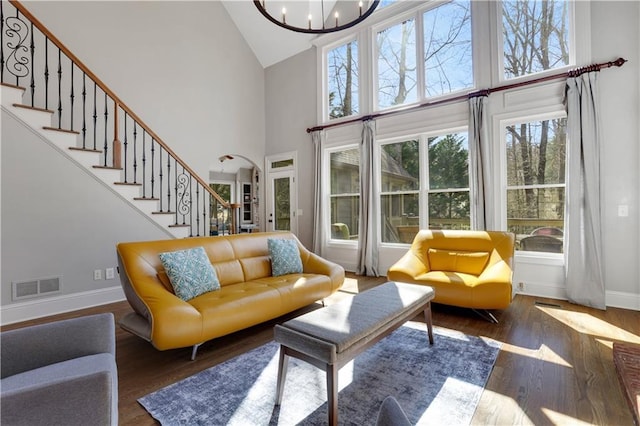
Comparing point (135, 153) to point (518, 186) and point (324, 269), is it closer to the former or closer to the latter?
point (324, 269)

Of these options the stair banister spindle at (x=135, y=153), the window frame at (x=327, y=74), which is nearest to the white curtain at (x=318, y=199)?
the window frame at (x=327, y=74)

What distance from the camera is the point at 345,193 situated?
6.08 m

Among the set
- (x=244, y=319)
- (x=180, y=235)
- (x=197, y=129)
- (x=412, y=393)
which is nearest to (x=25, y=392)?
(x=244, y=319)

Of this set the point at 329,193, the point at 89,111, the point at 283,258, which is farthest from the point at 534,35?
the point at 89,111

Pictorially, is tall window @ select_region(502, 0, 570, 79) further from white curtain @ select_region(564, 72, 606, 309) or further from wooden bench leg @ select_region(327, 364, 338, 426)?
wooden bench leg @ select_region(327, 364, 338, 426)

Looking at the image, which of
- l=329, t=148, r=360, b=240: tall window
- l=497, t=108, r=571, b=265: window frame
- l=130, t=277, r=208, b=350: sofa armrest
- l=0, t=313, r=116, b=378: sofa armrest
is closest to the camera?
l=0, t=313, r=116, b=378: sofa armrest

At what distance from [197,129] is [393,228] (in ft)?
13.8

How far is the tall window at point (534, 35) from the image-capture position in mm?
3980

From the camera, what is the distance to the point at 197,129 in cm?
594

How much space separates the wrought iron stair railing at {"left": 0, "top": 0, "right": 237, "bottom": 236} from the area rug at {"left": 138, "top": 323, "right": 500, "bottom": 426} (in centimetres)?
312

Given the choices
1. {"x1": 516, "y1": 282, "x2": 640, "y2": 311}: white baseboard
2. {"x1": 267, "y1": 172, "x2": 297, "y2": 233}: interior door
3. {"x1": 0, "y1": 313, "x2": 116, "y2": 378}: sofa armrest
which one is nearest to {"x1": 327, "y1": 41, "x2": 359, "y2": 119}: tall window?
{"x1": 267, "y1": 172, "x2": 297, "y2": 233}: interior door

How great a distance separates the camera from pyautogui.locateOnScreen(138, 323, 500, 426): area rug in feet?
5.71

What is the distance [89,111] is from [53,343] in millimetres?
4439

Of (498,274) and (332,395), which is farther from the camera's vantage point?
(498,274)
